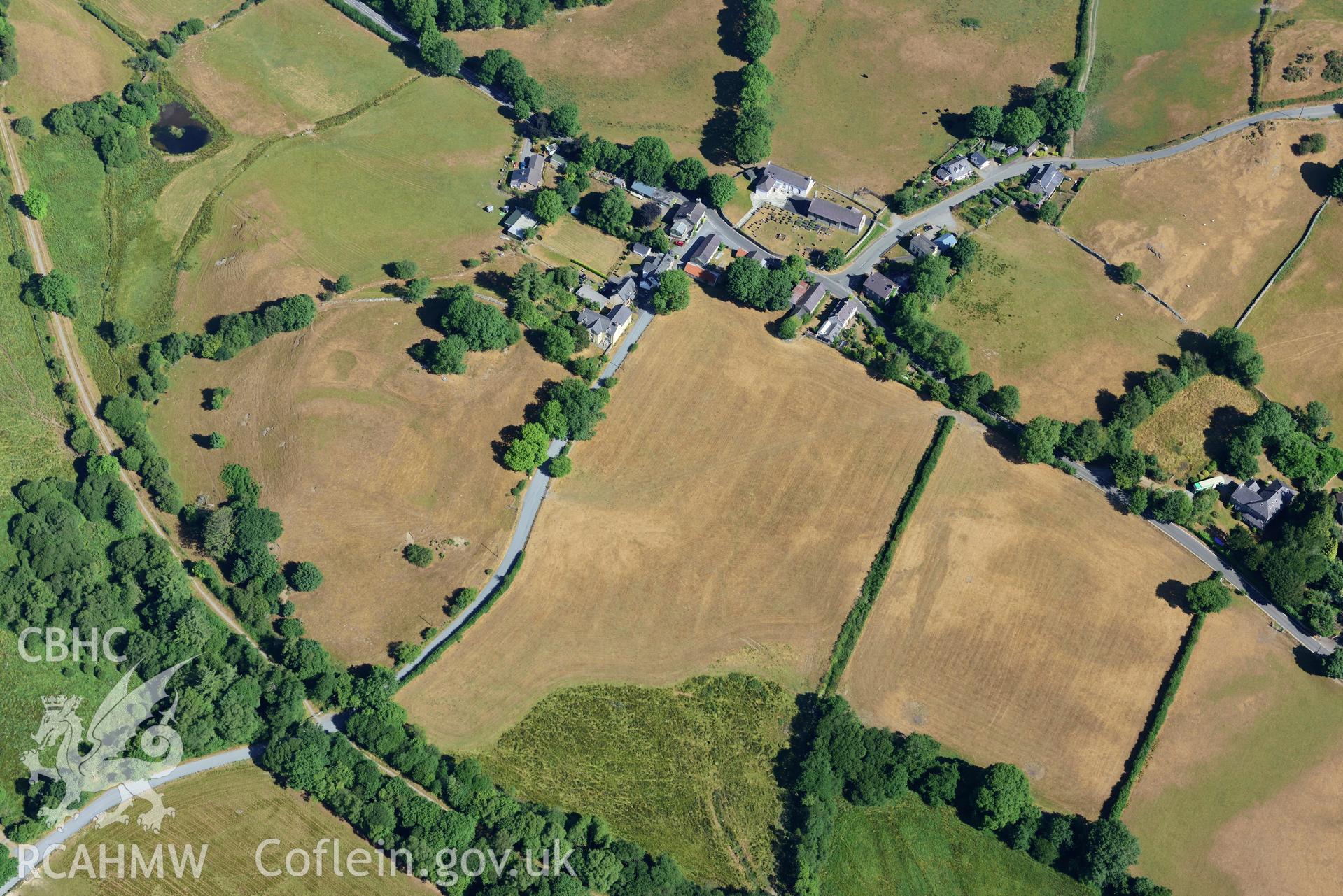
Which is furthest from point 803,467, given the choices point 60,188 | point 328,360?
point 60,188

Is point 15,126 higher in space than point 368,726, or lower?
higher

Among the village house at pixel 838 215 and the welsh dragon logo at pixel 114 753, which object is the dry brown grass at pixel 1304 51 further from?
the welsh dragon logo at pixel 114 753

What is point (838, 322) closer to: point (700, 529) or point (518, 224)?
point (700, 529)

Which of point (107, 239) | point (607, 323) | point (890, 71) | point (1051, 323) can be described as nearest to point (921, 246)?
point (1051, 323)

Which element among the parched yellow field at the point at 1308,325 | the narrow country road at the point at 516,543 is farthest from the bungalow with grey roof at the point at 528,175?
the parched yellow field at the point at 1308,325

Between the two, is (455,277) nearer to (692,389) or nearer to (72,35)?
(692,389)
